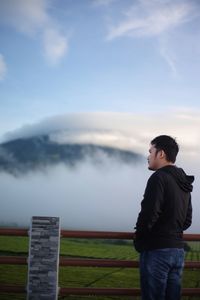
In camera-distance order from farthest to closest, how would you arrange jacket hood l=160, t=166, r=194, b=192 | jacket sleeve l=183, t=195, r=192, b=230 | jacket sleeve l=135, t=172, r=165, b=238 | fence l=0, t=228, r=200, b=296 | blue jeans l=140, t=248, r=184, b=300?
fence l=0, t=228, r=200, b=296 → jacket sleeve l=183, t=195, r=192, b=230 → jacket hood l=160, t=166, r=194, b=192 → blue jeans l=140, t=248, r=184, b=300 → jacket sleeve l=135, t=172, r=165, b=238

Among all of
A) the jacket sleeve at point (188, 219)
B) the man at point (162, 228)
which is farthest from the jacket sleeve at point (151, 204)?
the jacket sleeve at point (188, 219)

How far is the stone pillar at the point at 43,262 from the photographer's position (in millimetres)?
5145

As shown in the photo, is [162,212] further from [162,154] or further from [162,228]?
[162,154]

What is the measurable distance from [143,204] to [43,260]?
6.13 feet

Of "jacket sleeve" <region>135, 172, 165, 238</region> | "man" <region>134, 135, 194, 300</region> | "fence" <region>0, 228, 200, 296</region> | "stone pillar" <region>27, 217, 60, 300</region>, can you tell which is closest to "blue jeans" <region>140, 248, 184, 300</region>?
"man" <region>134, 135, 194, 300</region>

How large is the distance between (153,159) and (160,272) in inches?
40.3

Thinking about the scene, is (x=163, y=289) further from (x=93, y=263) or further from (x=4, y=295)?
(x=4, y=295)

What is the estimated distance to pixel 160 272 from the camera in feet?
12.7

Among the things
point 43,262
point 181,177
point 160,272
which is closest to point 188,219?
point 181,177

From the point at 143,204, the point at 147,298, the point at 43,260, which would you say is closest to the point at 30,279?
the point at 43,260

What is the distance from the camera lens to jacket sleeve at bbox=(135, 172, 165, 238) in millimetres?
3760

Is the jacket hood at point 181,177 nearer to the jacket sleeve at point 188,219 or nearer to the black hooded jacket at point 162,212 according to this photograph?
the black hooded jacket at point 162,212

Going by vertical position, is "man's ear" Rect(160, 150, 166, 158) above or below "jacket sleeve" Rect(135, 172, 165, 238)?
above

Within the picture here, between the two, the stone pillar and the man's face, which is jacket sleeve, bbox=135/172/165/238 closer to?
the man's face
